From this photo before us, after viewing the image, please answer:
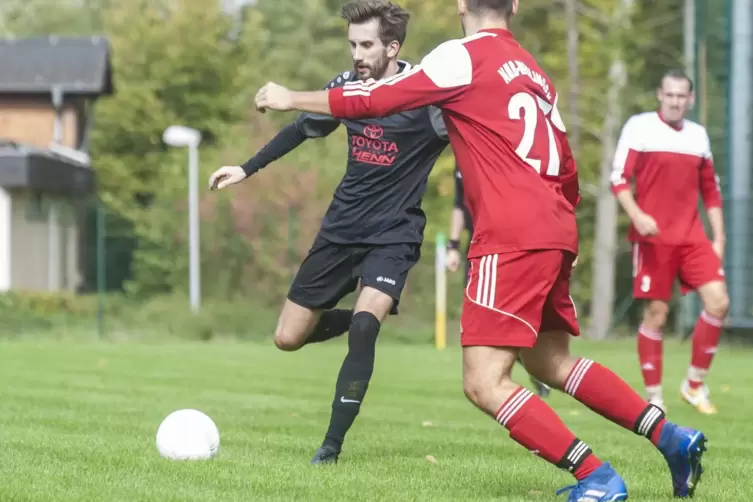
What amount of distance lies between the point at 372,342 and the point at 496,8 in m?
2.13

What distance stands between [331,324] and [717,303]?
3384 millimetres

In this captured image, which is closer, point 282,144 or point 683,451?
point 683,451

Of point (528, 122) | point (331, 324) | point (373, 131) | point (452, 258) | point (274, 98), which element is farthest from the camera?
point (452, 258)

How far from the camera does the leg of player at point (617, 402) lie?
5.38 metres

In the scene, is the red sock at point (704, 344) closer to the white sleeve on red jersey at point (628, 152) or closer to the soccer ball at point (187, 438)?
the white sleeve on red jersey at point (628, 152)

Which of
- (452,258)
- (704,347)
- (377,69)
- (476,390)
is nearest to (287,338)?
(377,69)

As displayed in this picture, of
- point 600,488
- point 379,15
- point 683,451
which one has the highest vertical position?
point 379,15

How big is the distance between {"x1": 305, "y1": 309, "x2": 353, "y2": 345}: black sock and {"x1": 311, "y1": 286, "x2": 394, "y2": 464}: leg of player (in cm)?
58

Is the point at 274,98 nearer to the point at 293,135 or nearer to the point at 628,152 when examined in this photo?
the point at 293,135

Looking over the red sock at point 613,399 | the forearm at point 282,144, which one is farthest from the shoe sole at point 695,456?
the forearm at point 282,144

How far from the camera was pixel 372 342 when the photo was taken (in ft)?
22.7

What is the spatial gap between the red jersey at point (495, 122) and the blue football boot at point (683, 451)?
0.83 metres

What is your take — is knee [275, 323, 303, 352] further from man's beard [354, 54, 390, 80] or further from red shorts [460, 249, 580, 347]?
red shorts [460, 249, 580, 347]

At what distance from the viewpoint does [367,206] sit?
7.25m
